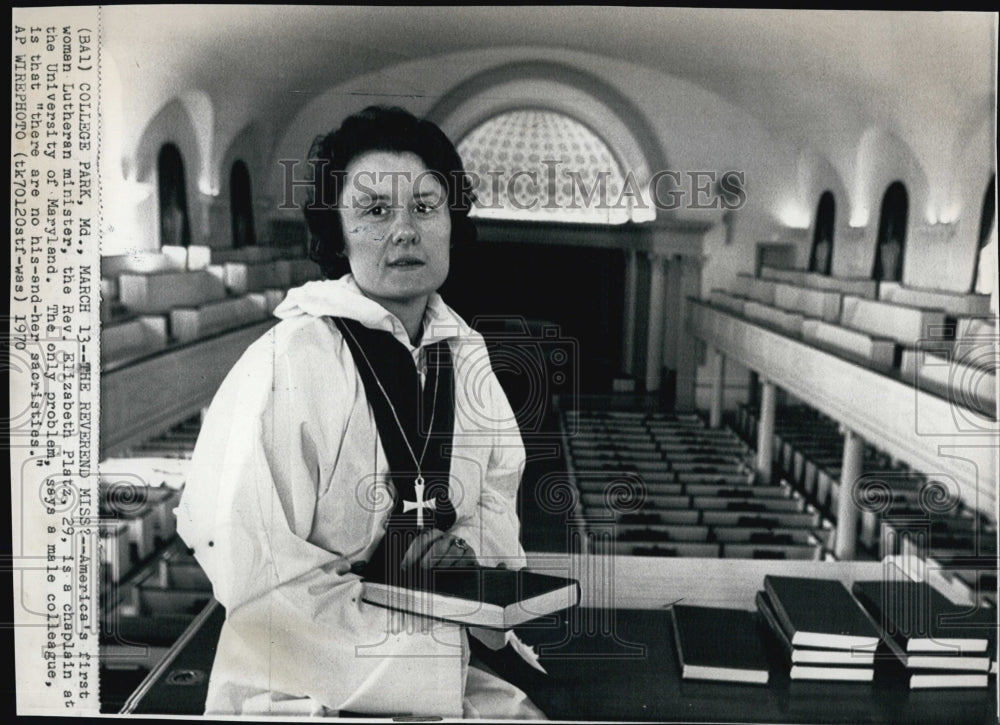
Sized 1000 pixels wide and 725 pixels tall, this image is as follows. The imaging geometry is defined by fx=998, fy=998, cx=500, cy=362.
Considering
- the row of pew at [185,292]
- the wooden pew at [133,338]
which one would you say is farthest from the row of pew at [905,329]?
the wooden pew at [133,338]

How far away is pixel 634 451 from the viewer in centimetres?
321

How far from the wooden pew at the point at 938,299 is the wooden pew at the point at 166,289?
6.96ft

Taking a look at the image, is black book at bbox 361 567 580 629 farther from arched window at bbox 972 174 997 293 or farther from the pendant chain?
arched window at bbox 972 174 997 293

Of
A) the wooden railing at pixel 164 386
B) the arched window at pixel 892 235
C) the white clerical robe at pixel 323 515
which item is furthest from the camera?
the arched window at pixel 892 235

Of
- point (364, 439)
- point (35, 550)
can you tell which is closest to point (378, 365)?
point (364, 439)

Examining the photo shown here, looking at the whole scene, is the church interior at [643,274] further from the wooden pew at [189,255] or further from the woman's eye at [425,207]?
the woman's eye at [425,207]

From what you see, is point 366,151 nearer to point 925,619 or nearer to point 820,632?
point 820,632

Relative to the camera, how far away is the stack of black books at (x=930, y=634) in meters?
3.16

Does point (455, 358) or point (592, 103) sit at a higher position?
point (592, 103)

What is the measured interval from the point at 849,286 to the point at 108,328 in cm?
237

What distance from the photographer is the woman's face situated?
9.82 feet

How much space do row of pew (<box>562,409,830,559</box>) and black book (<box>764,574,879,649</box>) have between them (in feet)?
0.39

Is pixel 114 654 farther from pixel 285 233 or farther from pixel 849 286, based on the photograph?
pixel 849 286

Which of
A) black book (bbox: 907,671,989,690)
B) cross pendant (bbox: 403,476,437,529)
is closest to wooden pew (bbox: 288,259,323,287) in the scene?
cross pendant (bbox: 403,476,437,529)
